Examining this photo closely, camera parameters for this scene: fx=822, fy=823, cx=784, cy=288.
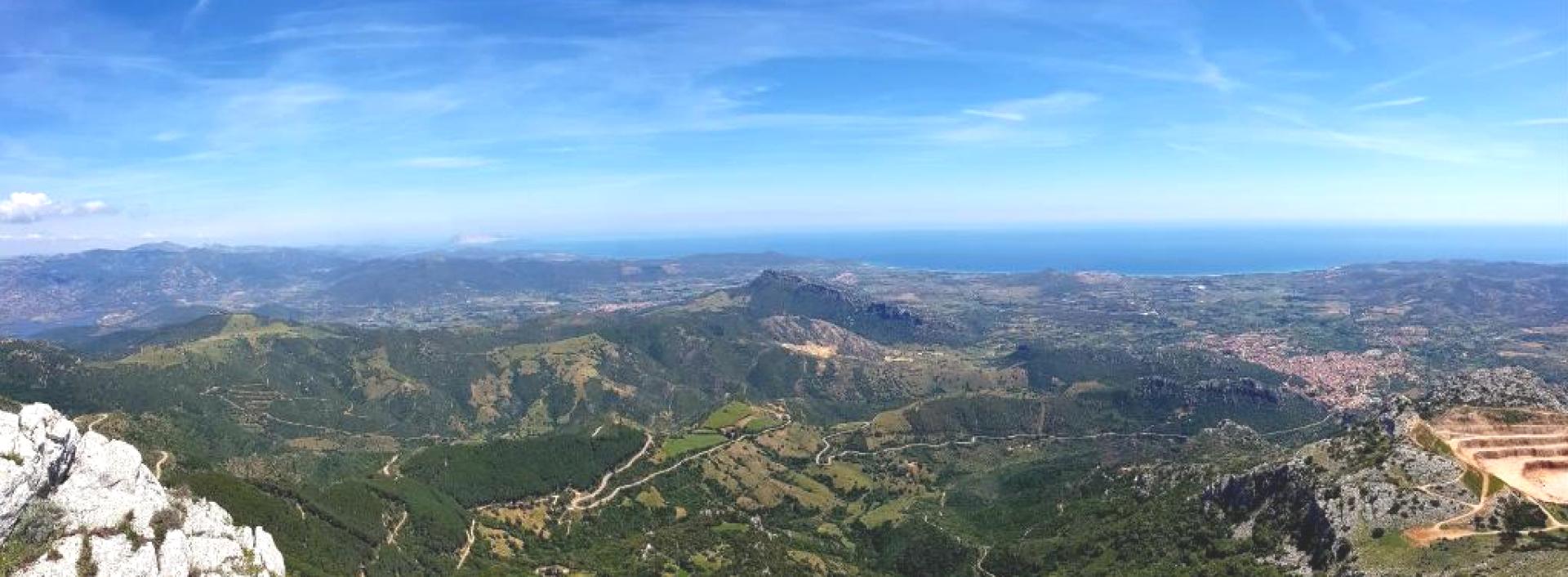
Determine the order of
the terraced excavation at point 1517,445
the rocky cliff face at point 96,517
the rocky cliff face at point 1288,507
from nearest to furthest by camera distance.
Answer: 1. the rocky cliff face at point 96,517
2. the terraced excavation at point 1517,445
3. the rocky cliff face at point 1288,507

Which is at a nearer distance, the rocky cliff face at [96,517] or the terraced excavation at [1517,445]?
the rocky cliff face at [96,517]

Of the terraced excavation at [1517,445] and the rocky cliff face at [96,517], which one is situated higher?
the rocky cliff face at [96,517]

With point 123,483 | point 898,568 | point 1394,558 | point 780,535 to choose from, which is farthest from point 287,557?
point 1394,558

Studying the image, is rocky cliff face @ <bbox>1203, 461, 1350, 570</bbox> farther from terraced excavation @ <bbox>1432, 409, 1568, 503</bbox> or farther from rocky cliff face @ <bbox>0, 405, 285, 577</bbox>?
rocky cliff face @ <bbox>0, 405, 285, 577</bbox>

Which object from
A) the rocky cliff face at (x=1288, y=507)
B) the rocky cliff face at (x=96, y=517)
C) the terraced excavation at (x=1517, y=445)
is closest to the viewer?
the rocky cliff face at (x=96, y=517)

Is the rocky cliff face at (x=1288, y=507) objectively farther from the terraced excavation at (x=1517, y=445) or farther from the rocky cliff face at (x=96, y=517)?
the rocky cliff face at (x=96, y=517)

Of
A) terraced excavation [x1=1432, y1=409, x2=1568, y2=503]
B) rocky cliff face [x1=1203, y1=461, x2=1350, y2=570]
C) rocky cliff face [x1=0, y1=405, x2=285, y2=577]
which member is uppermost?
rocky cliff face [x1=0, y1=405, x2=285, y2=577]

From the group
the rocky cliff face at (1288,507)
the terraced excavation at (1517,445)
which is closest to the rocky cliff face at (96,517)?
the rocky cliff face at (1288,507)

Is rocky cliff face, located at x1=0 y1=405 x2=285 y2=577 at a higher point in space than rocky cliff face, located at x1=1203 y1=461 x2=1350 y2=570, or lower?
higher

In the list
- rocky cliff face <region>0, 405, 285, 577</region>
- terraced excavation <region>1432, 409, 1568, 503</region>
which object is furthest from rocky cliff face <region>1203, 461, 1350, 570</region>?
rocky cliff face <region>0, 405, 285, 577</region>
